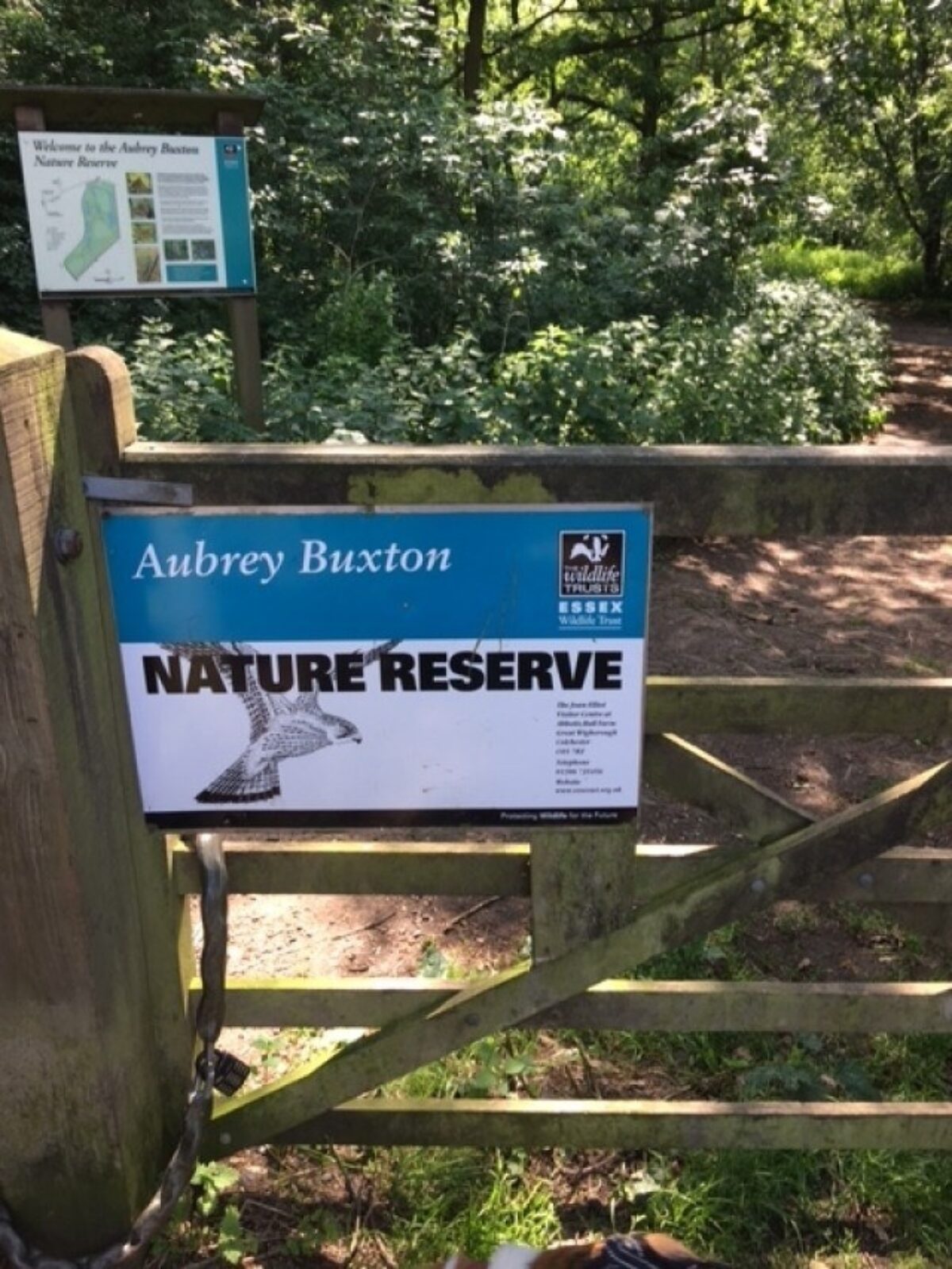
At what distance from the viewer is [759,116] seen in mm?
11359

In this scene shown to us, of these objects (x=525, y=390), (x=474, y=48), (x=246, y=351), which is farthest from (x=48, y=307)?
(x=474, y=48)

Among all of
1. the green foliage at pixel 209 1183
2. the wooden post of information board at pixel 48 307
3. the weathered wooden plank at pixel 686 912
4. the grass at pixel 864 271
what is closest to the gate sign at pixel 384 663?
the weathered wooden plank at pixel 686 912

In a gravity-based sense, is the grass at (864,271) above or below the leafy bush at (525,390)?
above

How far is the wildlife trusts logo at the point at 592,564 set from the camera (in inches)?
61.7

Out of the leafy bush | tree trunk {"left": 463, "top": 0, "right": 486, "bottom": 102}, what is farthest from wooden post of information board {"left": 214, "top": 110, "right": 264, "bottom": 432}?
tree trunk {"left": 463, "top": 0, "right": 486, "bottom": 102}

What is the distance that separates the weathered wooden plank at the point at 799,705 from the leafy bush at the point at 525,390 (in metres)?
3.87

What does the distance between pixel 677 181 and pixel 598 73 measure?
1032cm

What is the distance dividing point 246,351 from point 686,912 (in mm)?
4202

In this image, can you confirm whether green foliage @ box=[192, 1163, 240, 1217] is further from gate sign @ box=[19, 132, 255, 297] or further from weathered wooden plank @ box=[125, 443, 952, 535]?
gate sign @ box=[19, 132, 255, 297]

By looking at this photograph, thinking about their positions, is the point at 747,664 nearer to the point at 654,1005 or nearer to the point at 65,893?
the point at 654,1005

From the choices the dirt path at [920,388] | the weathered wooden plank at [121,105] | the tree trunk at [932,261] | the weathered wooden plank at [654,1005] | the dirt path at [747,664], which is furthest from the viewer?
the tree trunk at [932,261]

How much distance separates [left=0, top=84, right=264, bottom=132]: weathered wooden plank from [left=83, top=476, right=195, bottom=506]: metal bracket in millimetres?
4026

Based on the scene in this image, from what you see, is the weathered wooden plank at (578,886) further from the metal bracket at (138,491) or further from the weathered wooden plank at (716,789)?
the metal bracket at (138,491)

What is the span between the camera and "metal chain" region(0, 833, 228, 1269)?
6.03ft
